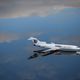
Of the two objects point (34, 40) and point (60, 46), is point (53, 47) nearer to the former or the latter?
point (60, 46)

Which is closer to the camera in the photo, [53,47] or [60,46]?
[60,46]

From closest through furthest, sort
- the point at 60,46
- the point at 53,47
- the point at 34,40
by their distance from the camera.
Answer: the point at 60,46 < the point at 53,47 < the point at 34,40

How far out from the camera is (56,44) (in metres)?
14.0

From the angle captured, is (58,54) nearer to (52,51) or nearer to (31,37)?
(52,51)

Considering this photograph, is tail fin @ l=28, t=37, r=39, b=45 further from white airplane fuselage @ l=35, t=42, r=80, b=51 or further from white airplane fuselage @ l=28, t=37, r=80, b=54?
white airplane fuselage @ l=35, t=42, r=80, b=51

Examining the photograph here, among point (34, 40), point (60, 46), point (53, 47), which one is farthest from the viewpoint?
point (34, 40)

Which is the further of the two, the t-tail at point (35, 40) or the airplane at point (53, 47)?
the t-tail at point (35, 40)

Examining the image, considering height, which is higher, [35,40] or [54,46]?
[35,40]

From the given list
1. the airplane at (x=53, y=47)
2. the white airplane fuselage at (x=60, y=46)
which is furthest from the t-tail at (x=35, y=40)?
the white airplane fuselage at (x=60, y=46)

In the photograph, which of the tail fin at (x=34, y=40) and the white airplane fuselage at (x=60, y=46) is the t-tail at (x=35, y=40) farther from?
the white airplane fuselage at (x=60, y=46)

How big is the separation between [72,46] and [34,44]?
1588 mm

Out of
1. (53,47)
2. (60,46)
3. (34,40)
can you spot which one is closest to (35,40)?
(34,40)

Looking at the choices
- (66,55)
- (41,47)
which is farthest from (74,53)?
(41,47)

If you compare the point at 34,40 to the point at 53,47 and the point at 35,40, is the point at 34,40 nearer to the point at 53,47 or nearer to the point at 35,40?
the point at 35,40
